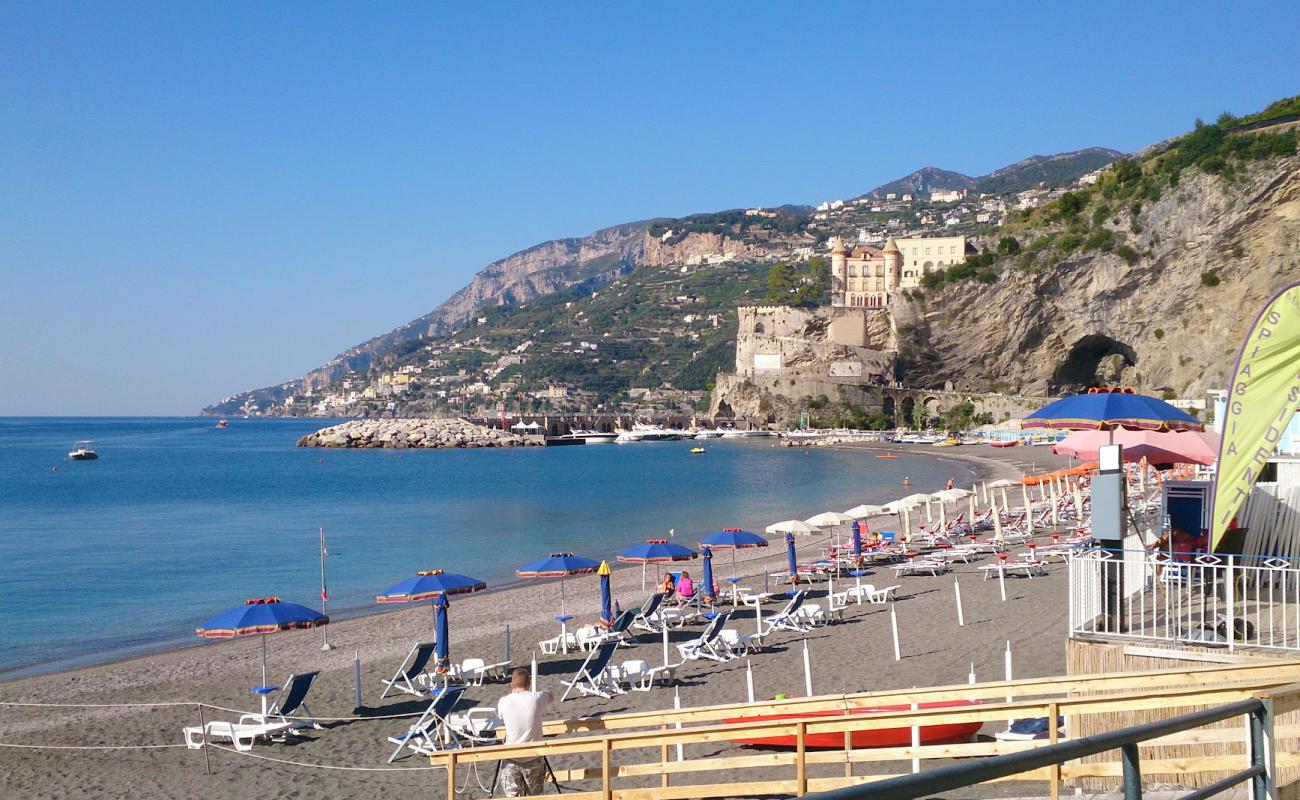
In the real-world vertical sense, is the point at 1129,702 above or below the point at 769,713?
above

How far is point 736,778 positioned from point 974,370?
250 feet

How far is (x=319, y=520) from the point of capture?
134ft

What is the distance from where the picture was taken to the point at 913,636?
14672mm

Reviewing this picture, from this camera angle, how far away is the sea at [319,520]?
2233 cm

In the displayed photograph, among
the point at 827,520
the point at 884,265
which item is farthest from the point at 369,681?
the point at 884,265

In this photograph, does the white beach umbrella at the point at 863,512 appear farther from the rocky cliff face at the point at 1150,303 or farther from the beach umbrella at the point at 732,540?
the rocky cliff face at the point at 1150,303

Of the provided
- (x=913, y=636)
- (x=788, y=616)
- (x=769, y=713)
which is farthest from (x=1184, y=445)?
(x=769, y=713)

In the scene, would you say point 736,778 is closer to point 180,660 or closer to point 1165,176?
point 180,660

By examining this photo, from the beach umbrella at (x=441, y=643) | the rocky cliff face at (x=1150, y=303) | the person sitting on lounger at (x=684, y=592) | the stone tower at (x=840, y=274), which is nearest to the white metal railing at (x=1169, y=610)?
the beach umbrella at (x=441, y=643)

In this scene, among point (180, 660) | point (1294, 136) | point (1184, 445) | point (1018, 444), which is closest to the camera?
point (1184, 445)

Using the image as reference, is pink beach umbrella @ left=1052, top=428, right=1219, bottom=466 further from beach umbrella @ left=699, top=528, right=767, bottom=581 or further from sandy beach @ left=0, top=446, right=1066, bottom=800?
beach umbrella @ left=699, top=528, right=767, bottom=581

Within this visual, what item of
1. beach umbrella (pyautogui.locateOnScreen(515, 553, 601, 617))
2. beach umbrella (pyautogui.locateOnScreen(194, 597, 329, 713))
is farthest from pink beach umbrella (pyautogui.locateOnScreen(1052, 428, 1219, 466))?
beach umbrella (pyautogui.locateOnScreen(194, 597, 329, 713))

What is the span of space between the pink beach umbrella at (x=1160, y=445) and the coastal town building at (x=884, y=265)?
297ft

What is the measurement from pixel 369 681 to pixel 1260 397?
445 inches
